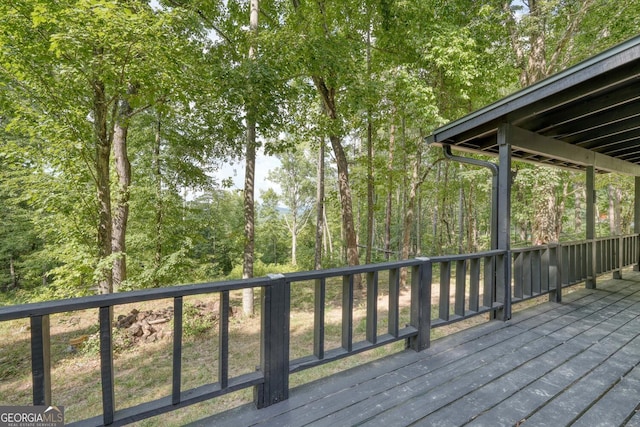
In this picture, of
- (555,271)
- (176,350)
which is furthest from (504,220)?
(176,350)

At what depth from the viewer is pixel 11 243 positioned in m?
11.1

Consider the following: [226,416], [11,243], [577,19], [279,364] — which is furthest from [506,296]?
[11,243]

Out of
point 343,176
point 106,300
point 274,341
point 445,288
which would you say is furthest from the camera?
Answer: point 343,176

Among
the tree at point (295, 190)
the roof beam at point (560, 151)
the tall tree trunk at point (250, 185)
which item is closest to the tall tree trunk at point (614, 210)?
the roof beam at point (560, 151)

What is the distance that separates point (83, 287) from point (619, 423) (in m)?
7.48

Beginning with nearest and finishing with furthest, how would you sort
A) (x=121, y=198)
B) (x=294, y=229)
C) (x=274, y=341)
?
(x=274, y=341) < (x=121, y=198) < (x=294, y=229)

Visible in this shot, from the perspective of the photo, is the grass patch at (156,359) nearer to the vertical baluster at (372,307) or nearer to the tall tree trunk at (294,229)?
the vertical baluster at (372,307)

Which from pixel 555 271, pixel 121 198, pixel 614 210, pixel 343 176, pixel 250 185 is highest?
pixel 343 176

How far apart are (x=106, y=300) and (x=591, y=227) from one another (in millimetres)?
6258

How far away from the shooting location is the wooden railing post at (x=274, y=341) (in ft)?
6.10

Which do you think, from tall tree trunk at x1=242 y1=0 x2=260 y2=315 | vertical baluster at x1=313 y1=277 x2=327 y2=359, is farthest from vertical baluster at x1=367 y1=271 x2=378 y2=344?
tall tree trunk at x1=242 y1=0 x2=260 y2=315

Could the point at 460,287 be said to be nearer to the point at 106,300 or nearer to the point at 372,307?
the point at 372,307

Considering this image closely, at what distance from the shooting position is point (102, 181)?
559 centimetres

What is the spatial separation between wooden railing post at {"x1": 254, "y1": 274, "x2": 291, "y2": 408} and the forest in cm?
402
